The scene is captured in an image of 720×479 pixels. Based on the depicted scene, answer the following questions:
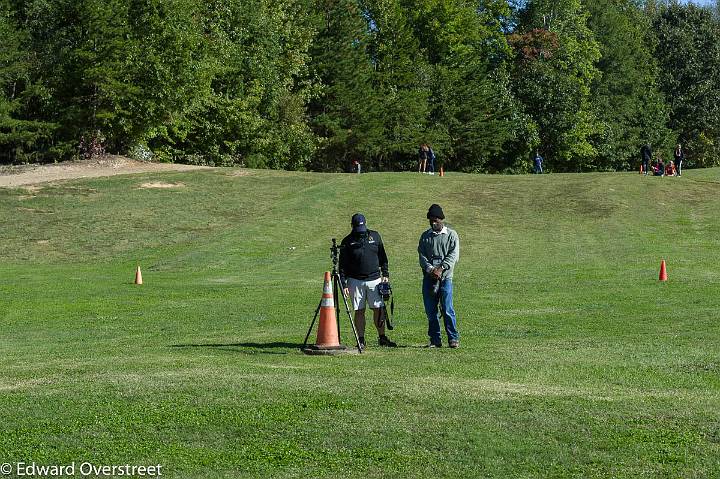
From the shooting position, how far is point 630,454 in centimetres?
899

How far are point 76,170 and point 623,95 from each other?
56705 millimetres

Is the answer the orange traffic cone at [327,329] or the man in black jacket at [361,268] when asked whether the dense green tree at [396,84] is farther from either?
the orange traffic cone at [327,329]

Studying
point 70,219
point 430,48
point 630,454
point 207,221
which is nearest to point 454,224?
point 207,221

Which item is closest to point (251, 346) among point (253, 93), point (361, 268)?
point (361, 268)

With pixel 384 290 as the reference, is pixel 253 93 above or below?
above

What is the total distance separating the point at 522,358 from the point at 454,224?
32633 millimetres

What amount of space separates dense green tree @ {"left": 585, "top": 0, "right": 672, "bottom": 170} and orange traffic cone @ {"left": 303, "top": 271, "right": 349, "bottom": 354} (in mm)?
81679

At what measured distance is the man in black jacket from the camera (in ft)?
51.6

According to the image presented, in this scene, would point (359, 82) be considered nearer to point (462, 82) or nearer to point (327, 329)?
point (462, 82)

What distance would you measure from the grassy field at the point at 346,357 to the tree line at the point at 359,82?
56.9 feet

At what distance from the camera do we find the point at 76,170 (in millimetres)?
59312

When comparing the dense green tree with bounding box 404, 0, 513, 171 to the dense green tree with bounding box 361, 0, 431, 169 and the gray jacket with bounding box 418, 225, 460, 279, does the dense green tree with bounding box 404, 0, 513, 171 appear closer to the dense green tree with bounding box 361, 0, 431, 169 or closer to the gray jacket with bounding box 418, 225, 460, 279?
the dense green tree with bounding box 361, 0, 431, 169

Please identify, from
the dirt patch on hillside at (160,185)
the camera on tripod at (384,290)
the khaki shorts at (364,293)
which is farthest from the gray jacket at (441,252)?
the dirt patch on hillside at (160,185)

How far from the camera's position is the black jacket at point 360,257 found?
1573cm
